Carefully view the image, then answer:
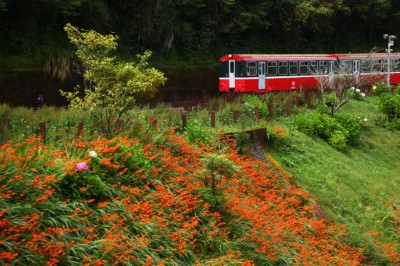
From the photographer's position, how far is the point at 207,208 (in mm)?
8258

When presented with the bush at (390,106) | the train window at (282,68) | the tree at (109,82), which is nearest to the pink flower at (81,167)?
the tree at (109,82)

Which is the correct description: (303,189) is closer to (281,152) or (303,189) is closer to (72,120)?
(281,152)

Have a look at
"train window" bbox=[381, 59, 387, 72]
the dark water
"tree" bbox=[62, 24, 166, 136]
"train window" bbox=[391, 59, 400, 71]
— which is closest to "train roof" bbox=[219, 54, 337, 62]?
the dark water

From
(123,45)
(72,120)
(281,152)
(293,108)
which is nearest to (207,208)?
(72,120)

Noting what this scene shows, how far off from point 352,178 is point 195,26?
69.5ft

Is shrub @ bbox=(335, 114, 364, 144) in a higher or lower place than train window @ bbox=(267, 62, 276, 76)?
lower

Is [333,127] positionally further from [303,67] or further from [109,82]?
[303,67]

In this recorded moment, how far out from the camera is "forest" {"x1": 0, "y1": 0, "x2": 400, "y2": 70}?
77.5ft

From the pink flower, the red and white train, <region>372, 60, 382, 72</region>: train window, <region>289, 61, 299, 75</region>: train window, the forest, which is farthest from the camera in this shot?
<region>372, 60, 382, 72</region>: train window

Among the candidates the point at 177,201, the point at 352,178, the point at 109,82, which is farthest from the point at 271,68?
the point at 177,201

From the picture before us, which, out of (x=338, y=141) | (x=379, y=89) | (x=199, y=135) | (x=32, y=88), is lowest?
(x=338, y=141)

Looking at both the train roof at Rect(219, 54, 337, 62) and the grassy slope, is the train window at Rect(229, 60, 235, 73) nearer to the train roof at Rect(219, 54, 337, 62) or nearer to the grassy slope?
the train roof at Rect(219, 54, 337, 62)

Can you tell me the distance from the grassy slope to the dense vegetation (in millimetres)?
47

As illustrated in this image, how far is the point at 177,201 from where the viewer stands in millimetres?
8047
